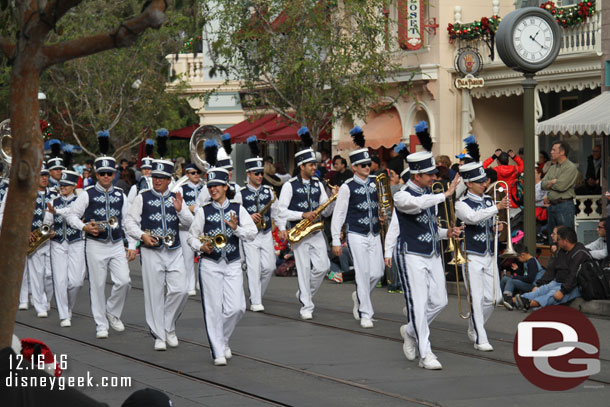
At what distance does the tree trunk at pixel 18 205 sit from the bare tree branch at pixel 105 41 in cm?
32

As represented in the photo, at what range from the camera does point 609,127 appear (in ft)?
59.4

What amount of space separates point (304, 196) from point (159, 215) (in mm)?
2986

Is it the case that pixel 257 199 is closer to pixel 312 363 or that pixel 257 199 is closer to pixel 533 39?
pixel 533 39

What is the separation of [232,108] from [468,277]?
27579 mm

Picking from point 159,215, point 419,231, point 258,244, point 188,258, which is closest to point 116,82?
point 188,258

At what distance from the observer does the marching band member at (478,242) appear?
11852mm

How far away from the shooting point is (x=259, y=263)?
15875mm

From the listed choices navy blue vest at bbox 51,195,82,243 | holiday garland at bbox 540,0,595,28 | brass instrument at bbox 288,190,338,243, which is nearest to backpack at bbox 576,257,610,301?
brass instrument at bbox 288,190,338,243

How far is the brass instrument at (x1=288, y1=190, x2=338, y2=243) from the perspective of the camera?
15.1 m

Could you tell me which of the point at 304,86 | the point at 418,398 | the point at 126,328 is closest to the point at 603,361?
the point at 418,398

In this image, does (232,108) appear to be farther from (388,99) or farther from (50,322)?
(50,322)

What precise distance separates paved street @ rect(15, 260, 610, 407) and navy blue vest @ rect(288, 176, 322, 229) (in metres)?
1.39

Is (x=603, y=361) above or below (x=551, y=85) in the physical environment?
below

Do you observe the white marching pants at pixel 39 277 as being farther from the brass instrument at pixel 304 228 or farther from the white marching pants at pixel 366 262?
the white marching pants at pixel 366 262
